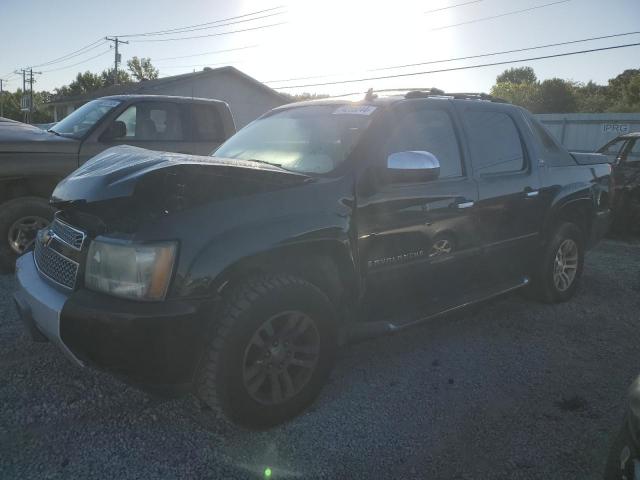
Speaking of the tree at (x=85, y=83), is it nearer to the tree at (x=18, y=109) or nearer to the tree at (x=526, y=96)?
the tree at (x=18, y=109)

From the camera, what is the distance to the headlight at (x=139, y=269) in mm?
2326

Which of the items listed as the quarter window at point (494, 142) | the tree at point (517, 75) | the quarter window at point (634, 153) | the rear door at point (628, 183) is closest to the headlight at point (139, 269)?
the quarter window at point (494, 142)

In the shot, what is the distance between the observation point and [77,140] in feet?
19.1

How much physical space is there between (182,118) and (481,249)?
4399mm

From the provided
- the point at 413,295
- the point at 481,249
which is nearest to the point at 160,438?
the point at 413,295

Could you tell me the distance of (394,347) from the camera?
397 cm

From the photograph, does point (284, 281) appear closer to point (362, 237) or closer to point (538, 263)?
point (362, 237)

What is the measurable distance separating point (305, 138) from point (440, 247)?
116cm

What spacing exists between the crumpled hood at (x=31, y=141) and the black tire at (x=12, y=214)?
1.69 ft

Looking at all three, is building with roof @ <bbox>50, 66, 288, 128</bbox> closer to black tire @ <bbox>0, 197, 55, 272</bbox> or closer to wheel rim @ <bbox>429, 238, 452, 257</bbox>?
black tire @ <bbox>0, 197, 55, 272</bbox>

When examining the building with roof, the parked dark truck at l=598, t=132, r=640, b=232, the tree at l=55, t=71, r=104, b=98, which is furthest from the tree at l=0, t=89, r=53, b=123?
the parked dark truck at l=598, t=132, r=640, b=232

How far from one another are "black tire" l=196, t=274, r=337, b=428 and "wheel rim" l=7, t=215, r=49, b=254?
12.7 ft

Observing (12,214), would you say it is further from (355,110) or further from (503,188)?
(503,188)

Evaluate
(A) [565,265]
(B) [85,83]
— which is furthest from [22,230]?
(B) [85,83]
